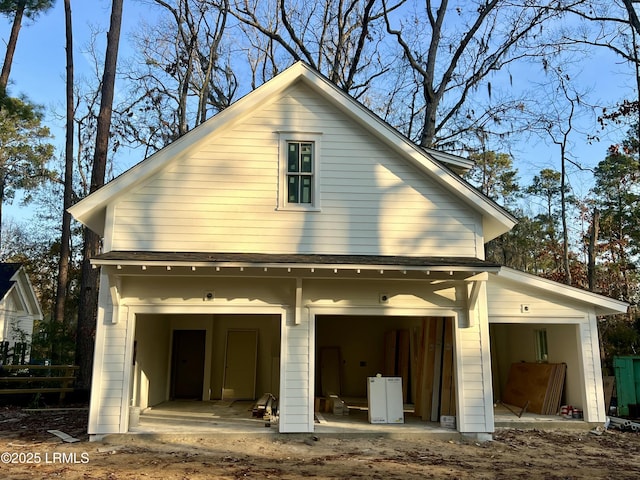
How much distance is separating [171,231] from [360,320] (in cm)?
794

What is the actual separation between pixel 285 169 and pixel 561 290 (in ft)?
19.4

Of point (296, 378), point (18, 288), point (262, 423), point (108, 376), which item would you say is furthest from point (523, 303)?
point (18, 288)

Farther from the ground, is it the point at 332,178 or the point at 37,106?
the point at 37,106

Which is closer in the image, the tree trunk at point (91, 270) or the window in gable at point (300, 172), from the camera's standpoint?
the window in gable at point (300, 172)

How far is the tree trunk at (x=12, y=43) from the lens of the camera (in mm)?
18250

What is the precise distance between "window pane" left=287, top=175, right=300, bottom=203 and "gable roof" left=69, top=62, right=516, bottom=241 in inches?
57.0

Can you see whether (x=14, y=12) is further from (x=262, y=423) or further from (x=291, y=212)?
(x=262, y=423)

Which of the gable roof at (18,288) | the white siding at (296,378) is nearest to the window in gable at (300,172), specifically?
the white siding at (296,378)

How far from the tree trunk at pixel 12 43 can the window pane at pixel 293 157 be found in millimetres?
13520

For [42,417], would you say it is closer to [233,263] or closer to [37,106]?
[233,263]

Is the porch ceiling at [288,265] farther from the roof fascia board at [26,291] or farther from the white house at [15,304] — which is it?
the roof fascia board at [26,291]

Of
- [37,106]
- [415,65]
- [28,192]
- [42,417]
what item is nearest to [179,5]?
[37,106]

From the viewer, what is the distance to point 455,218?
31.3ft

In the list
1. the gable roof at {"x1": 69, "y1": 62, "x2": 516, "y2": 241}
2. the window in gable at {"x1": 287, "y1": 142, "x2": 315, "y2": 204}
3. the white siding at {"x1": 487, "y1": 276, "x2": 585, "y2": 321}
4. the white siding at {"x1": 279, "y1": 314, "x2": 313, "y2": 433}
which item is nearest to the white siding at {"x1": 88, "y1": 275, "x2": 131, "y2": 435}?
the gable roof at {"x1": 69, "y1": 62, "x2": 516, "y2": 241}
